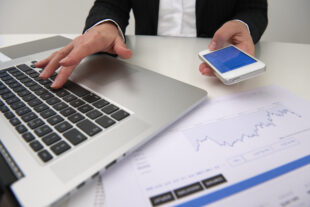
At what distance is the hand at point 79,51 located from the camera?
1.15 feet

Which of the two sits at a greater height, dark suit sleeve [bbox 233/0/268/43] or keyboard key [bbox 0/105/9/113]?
dark suit sleeve [bbox 233/0/268/43]

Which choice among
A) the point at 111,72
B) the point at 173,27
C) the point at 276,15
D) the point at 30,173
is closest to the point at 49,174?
the point at 30,173

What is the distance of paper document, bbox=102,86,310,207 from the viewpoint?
0.20 metres

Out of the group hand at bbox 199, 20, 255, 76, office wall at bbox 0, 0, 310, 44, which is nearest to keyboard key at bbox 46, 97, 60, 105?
hand at bbox 199, 20, 255, 76

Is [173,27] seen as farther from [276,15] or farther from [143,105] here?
[276,15]

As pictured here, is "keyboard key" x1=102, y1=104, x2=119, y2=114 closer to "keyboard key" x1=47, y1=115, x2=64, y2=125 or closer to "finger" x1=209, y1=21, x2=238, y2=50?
"keyboard key" x1=47, y1=115, x2=64, y2=125

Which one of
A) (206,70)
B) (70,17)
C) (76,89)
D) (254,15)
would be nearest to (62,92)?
A: (76,89)

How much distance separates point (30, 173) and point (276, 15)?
1.37 meters

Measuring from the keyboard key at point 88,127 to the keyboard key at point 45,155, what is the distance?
45mm

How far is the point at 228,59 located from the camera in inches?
14.4

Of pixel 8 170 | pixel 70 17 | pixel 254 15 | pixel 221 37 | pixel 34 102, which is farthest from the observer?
pixel 70 17

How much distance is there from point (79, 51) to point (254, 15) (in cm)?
46

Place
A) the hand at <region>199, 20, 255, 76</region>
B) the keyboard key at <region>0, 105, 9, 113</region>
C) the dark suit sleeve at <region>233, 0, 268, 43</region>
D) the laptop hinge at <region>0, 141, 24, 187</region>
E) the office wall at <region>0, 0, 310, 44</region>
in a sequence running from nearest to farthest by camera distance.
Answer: the laptop hinge at <region>0, 141, 24, 187</region>
the keyboard key at <region>0, 105, 9, 113</region>
the hand at <region>199, 20, 255, 76</region>
the dark suit sleeve at <region>233, 0, 268, 43</region>
the office wall at <region>0, 0, 310, 44</region>

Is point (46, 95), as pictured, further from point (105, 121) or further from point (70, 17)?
point (70, 17)
